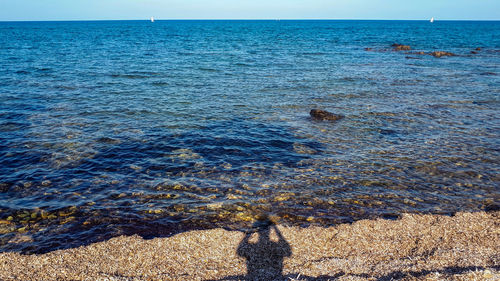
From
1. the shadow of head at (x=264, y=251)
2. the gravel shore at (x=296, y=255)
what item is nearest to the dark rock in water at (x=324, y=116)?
the gravel shore at (x=296, y=255)

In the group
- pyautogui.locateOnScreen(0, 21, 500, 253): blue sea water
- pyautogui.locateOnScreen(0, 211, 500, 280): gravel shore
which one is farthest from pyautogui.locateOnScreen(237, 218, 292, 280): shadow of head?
pyautogui.locateOnScreen(0, 21, 500, 253): blue sea water

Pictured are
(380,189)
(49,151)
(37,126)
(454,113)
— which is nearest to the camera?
(380,189)

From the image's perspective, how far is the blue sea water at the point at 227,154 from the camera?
1063cm

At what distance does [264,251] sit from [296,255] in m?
0.83

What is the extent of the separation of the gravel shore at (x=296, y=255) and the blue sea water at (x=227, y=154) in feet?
A: 2.69

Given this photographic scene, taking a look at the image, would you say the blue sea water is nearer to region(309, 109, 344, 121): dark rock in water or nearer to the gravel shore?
region(309, 109, 344, 121): dark rock in water

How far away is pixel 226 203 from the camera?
36.7 ft

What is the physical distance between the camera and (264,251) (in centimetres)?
850

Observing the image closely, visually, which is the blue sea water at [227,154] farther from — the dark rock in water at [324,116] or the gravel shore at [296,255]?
the gravel shore at [296,255]

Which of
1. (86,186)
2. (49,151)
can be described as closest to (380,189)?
(86,186)

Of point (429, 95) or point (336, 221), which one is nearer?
point (336, 221)

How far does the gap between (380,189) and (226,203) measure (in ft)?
18.9

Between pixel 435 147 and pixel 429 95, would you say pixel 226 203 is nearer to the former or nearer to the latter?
pixel 435 147

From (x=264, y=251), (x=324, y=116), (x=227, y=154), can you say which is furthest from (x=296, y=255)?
(x=324, y=116)
